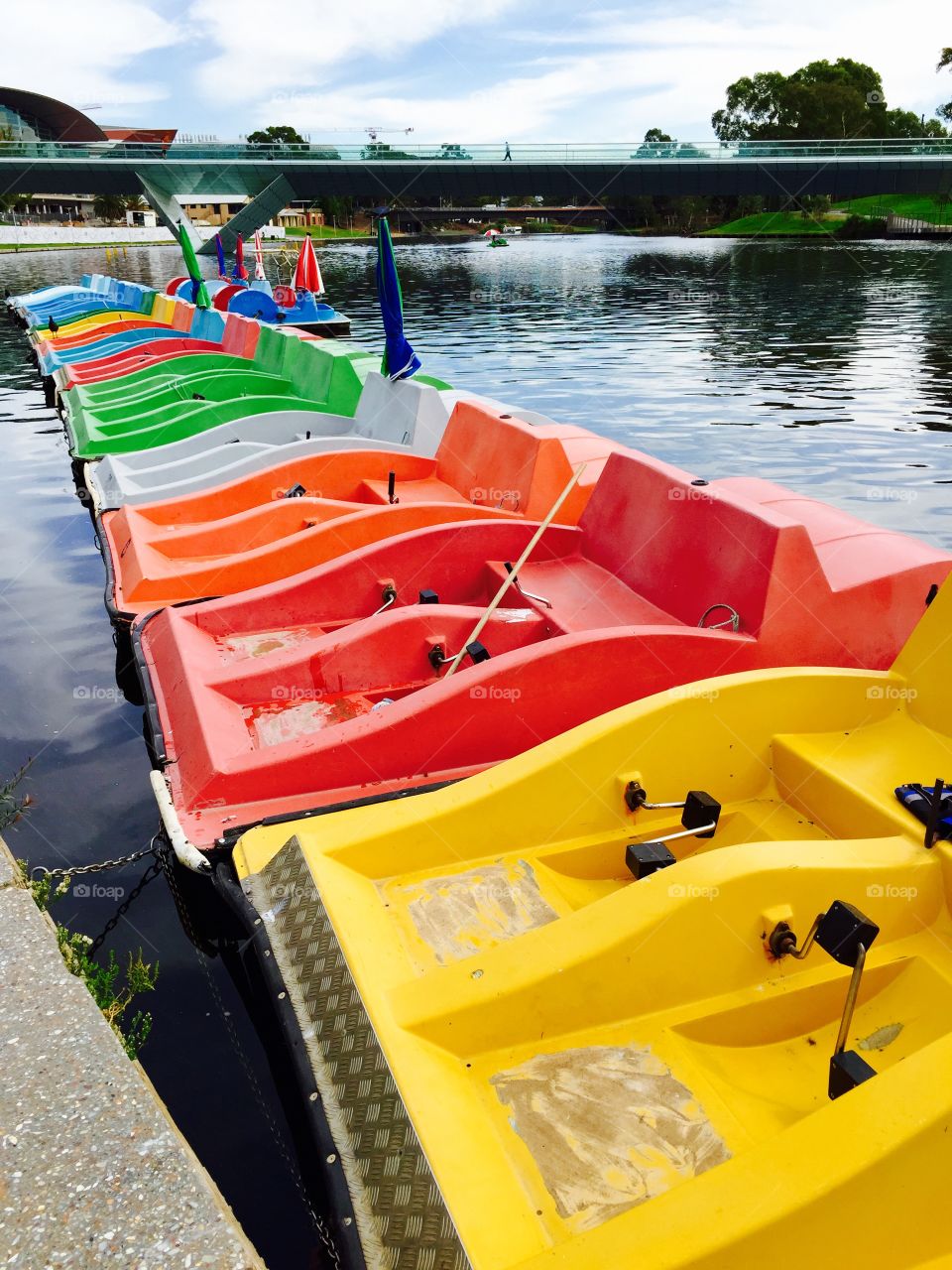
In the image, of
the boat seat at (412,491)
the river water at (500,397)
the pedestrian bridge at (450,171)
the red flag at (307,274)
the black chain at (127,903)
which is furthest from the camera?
the pedestrian bridge at (450,171)

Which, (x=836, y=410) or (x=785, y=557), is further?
(x=836, y=410)

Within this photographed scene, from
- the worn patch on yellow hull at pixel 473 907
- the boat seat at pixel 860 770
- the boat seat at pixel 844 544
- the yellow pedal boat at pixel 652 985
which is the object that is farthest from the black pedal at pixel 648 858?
the boat seat at pixel 844 544

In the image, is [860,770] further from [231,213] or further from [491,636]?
[231,213]

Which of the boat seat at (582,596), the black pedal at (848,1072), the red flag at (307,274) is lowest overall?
the black pedal at (848,1072)

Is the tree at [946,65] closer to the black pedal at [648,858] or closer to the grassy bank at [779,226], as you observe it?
the grassy bank at [779,226]

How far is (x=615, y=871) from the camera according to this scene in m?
3.67

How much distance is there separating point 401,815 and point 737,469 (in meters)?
10.2

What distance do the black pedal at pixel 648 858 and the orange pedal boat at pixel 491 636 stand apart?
53cm

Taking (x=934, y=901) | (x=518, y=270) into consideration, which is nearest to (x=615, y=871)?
(x=934, y=901)

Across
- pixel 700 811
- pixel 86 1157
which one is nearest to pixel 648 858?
pixel 700 811

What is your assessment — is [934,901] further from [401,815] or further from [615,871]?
[401,815]

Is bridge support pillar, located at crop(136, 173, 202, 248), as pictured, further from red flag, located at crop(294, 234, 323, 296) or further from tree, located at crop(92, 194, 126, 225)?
tree, located at crop(92, 194, 126, 225)

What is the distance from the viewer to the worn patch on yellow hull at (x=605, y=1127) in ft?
7.89

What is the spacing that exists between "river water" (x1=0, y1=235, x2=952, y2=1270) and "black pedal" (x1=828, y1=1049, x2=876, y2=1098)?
1.56 meters
